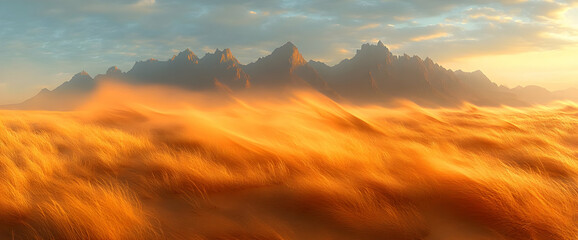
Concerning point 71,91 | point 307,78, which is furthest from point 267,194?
point 71,91

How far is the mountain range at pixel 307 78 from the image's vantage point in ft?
200

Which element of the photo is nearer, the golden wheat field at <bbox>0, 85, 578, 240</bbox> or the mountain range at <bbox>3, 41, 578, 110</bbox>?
the golden wheat field at <bbox>0, 85, 578, 240</bbox>

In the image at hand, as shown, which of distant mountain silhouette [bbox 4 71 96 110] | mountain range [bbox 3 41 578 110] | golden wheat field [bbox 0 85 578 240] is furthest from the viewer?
mountain range [bbox 3 41 578 110]

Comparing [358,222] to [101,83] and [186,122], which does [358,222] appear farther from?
[101,83]

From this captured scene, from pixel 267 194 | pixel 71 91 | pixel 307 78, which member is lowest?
pixel 267 194

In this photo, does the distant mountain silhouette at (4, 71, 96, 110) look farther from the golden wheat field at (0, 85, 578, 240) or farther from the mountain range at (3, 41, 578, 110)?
the golden wheat field at (0, 85, 578, 240)

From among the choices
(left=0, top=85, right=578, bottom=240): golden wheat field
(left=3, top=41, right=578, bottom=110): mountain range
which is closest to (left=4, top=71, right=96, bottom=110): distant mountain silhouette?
(left=3, top=41, right=578, bottom=110): mountain range

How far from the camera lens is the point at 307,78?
218 ft

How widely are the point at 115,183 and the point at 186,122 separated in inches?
167

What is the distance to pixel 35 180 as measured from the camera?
344 cm

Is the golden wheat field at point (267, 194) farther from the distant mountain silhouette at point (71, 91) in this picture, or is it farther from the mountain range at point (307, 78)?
the distant mountain silhouette at point (71, 91)

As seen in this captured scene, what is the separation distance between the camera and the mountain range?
61094mm

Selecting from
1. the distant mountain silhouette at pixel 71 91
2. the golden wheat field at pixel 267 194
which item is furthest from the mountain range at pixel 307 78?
the golden wheat field at pixel 267 194

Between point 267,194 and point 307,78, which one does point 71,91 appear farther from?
point 267,194
